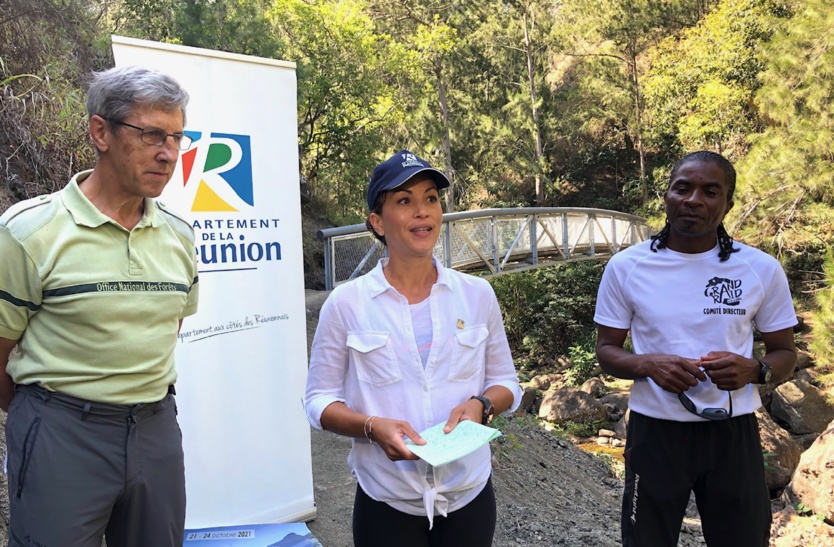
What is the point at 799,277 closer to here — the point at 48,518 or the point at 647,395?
the point at 647,395

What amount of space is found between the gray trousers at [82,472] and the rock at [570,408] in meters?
9.75

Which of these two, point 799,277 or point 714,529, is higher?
point 714,529

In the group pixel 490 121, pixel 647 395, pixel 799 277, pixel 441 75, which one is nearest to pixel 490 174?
pixel 490 121

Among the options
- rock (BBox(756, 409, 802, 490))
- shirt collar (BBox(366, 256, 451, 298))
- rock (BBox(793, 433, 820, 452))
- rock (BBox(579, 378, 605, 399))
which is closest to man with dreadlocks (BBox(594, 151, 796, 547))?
shirt collar (BBox(366, 256, 451, 298))

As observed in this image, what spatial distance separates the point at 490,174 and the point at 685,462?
21297mm

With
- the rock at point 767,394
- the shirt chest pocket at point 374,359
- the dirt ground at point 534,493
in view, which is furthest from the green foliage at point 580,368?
the shirt chest pocket at point 374,359

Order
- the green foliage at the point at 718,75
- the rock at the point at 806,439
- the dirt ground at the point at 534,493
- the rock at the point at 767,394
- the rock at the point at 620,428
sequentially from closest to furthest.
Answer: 1. the dirt ground at the point at 534,493
2. the rock at the point at 806,439
3. the rock at the point at 620,428
4. the rock at the point at 767,394
5. the green foliage at the point at 718,75

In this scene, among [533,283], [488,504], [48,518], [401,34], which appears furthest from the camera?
[401,34]

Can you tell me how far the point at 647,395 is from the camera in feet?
6.57

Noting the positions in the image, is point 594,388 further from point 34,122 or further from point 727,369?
point 727,369

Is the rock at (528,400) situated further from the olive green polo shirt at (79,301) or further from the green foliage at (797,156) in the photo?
the olive green polo shirt at (79,301)

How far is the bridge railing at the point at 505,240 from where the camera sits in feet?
28.3

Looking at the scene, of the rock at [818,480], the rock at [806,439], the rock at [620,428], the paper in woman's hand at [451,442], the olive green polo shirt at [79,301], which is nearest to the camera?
the paper in woman's hand at [451,442]

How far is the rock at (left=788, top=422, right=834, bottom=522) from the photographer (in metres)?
5.29
